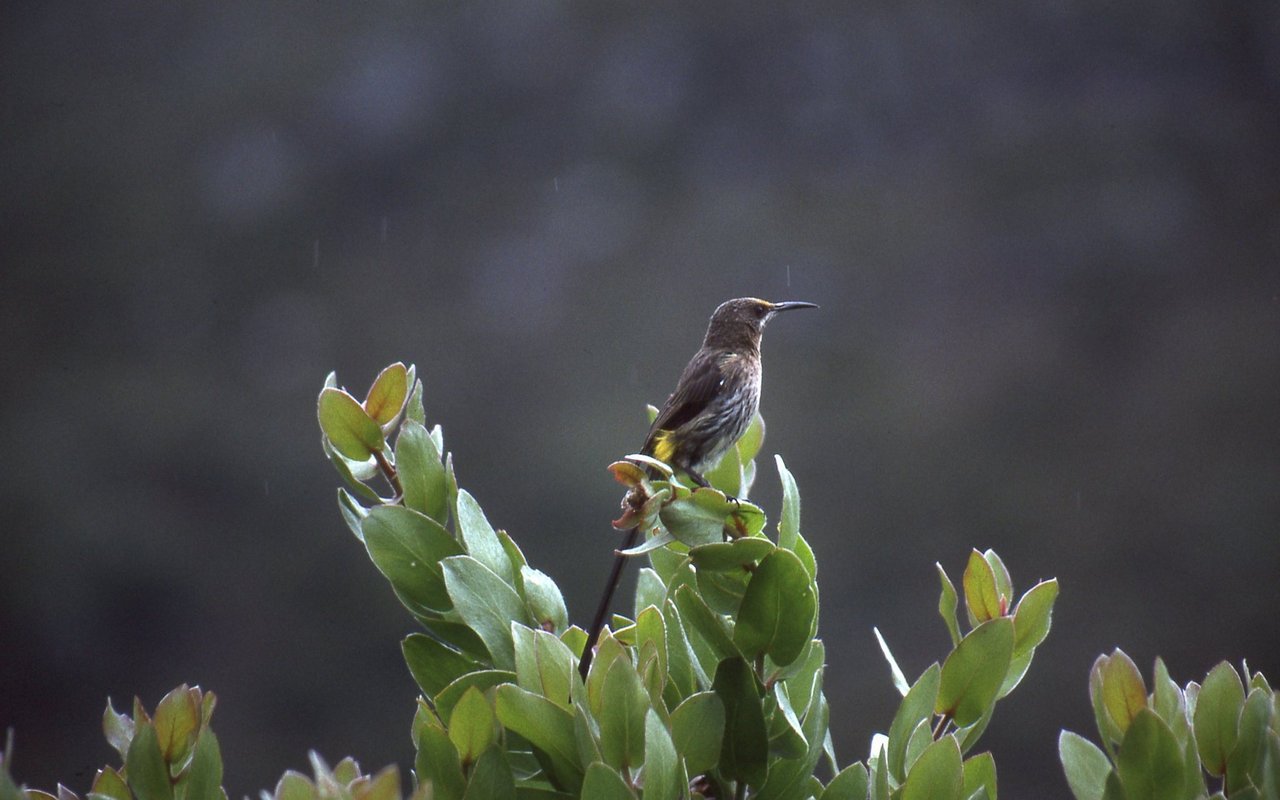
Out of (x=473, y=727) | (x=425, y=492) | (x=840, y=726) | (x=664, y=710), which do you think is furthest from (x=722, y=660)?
(x=840, y=726)

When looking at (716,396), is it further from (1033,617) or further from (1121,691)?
(1121,691)

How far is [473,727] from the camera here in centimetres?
128

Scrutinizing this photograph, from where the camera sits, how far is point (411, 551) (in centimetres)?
145

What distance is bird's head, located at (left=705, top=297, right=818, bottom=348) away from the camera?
11.5ft

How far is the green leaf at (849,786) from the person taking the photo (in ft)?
4.51

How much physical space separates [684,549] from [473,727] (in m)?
0.48

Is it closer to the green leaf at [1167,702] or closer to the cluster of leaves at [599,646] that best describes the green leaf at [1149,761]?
the green leaf at [1167,702]

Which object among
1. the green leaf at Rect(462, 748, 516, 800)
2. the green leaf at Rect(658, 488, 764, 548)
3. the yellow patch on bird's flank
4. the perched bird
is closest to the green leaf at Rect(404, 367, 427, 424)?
the green leaf at Rect(658, 488, 764, 548)

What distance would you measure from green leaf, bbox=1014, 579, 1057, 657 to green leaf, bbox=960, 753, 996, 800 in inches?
5.7

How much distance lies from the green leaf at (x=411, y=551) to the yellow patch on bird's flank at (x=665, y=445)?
1.28m

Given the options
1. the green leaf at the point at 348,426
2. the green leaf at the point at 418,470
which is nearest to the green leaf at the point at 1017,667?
the green leaf at the point at 418,470

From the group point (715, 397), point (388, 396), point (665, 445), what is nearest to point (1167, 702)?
point (388, 396)

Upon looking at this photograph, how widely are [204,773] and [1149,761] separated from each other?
3.19ft

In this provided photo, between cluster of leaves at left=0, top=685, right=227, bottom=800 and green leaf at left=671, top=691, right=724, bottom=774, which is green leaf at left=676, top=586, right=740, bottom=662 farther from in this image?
cluster of leaves at left=0, top=685, right=227, bottom=800
